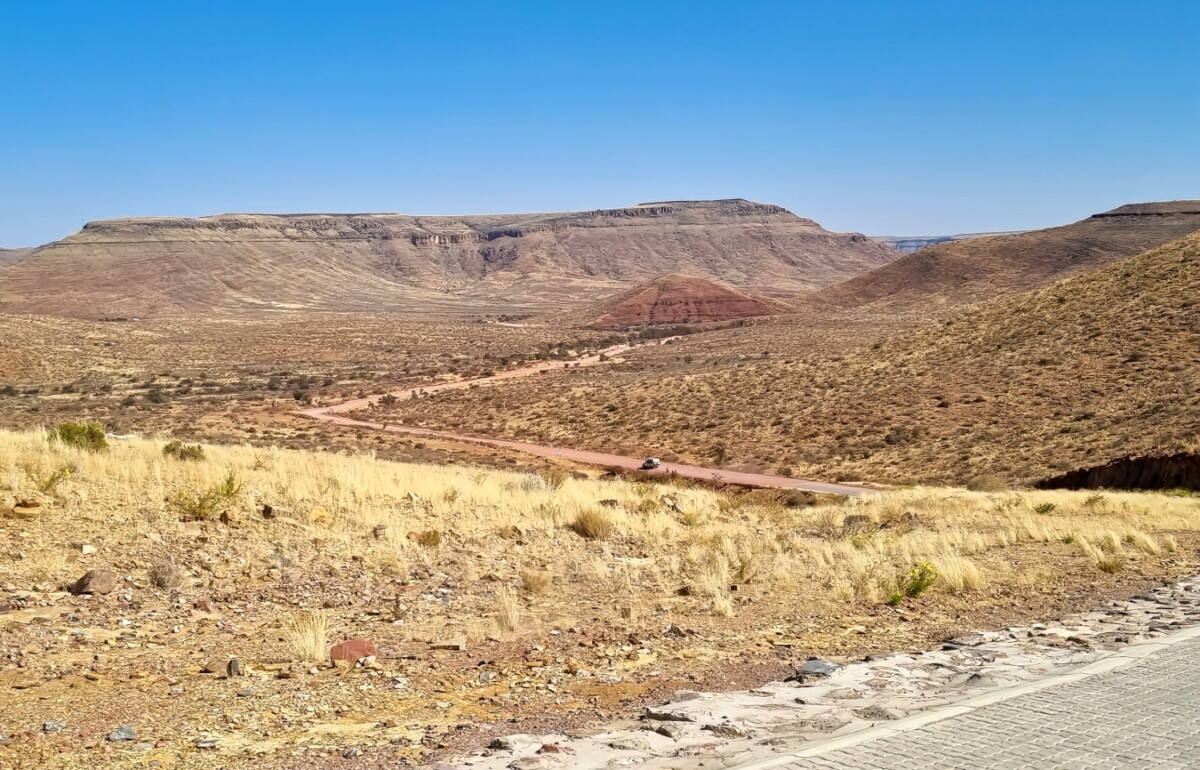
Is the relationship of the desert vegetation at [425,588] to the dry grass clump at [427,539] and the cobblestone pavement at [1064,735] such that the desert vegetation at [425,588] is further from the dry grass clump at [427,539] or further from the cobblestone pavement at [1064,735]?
the cobblestone pavement at [1064,735]

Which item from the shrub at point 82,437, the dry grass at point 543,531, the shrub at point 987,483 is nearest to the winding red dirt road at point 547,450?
the shrub at point 987,483

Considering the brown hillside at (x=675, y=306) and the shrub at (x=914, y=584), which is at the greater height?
the brown hillside at (x=675, y=306)

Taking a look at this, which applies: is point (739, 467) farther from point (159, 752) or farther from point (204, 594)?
point (159, 752)

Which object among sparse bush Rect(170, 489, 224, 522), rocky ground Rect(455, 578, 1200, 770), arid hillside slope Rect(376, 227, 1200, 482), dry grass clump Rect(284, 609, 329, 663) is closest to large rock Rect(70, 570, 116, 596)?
dry grass clump Rect(284, 609, 329, 663)

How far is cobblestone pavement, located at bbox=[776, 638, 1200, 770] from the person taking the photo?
18.6 ft

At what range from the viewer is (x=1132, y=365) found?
117 feet

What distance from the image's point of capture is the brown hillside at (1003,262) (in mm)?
114875

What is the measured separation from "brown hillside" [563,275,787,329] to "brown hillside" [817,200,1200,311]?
10.8 meters

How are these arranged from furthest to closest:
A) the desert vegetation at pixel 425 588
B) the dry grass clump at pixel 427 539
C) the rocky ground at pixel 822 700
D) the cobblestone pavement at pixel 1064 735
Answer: the dry grass clump at pixel 427 539 < the desert vegetation at pixel 425 588 < the rocky ground at pixel 822 700 < the cobblestone pavement at pixel 1064 735

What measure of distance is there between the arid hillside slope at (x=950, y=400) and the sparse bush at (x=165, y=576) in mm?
24536

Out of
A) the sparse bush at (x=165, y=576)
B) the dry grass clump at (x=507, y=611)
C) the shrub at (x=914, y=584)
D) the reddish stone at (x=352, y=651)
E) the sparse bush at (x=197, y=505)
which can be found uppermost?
the sparse bush at (x=197, y=505)

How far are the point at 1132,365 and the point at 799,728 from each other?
34.6 metres

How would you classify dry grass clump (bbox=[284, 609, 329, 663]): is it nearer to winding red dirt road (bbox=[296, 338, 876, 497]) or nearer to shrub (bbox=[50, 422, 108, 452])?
shrub (bbox=[50, 422, 108, 452])

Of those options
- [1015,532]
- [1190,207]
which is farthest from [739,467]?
[1190,207]
